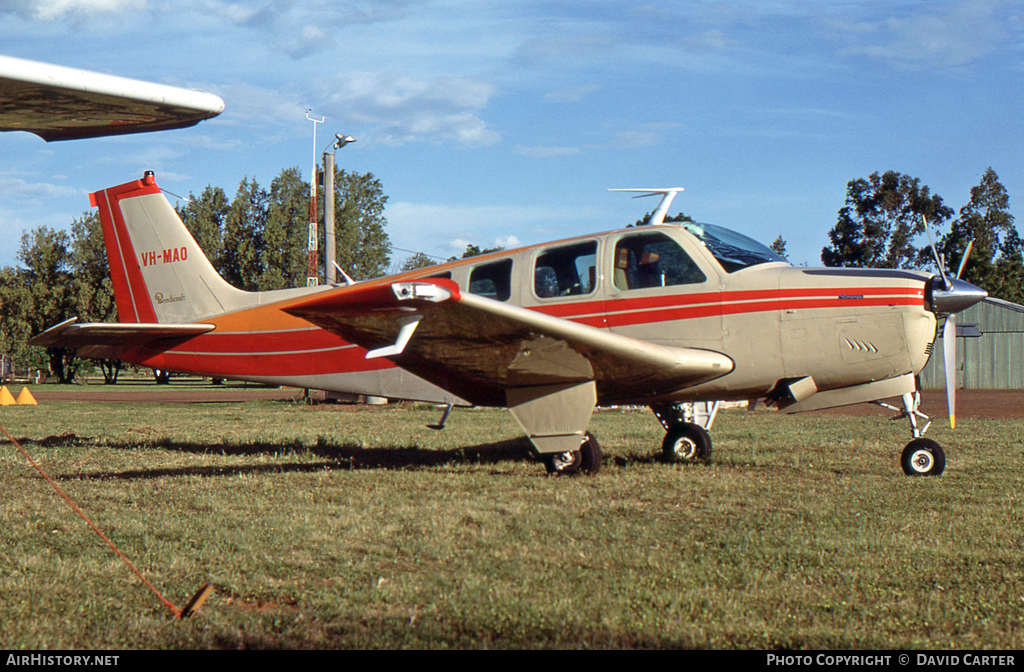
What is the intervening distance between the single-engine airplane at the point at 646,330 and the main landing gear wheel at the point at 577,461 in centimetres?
1

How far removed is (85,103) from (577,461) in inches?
219

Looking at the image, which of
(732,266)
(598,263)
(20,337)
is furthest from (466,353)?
(20,337)

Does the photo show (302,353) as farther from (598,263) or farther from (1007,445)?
(1007,445)

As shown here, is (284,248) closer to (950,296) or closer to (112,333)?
(112,333)

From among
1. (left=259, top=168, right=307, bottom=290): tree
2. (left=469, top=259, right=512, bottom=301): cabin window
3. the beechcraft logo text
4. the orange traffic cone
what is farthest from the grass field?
(left=259, top=168, right=307, bottom=290): tree

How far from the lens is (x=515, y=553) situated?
181 inches

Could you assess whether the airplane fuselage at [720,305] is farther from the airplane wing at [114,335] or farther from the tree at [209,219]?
the tree at [209,219]

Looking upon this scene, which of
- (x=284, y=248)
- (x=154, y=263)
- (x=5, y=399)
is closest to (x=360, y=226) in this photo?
(x=284, y=248)

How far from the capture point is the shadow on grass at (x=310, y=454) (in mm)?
8227

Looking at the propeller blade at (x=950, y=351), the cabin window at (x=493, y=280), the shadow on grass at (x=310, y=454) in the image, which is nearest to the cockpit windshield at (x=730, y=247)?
the propeller blade at (x=950, y=351)

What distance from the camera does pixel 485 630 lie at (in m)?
3.31

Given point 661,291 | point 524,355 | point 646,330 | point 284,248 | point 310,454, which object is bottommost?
point 310,454

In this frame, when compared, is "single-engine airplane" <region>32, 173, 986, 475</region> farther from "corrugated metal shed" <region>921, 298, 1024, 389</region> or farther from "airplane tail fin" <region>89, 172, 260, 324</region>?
"corrugated metal shed" <region>921, 298, 1024, 389</region>

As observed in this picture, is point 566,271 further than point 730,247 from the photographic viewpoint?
Yes
